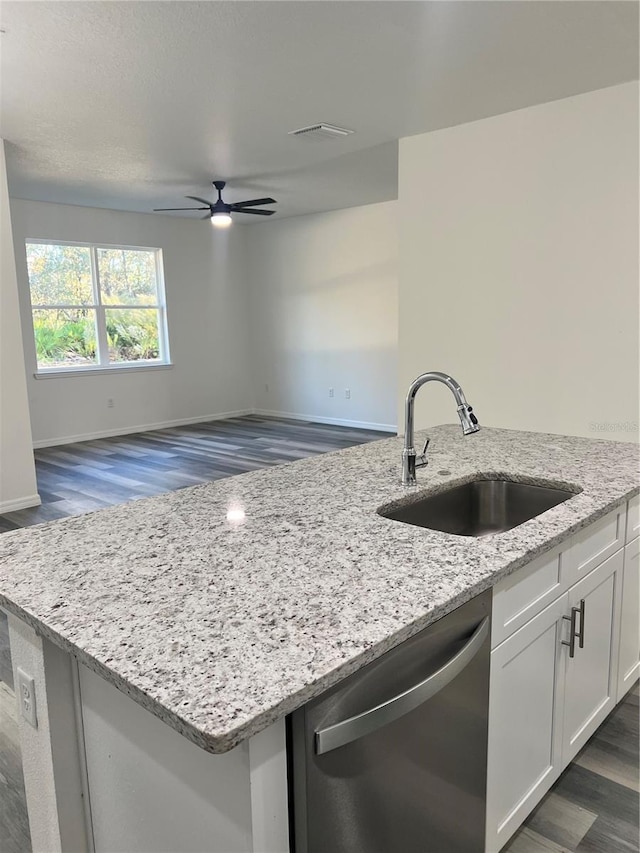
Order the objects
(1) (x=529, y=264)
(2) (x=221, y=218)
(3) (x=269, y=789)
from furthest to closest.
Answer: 1. (2) (x=221, y=218)
2. (1) (x=529, y=264)
3. (3) (x=269, y=789)

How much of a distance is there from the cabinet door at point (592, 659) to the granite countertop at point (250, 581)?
0.27 m

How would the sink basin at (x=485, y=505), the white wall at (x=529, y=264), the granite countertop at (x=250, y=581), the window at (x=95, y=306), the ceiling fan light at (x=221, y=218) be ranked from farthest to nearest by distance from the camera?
the window at (x=95, y=306) < the ceiling fan light at (x=221, y=218) < the white wall at (x=529, y=264) < the sink basin at (x=485, y=505) < the granite countertop at (x=250, y=581)

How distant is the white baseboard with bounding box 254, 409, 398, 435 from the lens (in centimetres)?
749

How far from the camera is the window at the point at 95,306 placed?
684 centimetres

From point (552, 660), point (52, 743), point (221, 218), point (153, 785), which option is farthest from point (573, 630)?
point (221, 218)

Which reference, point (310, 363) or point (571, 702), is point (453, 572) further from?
point (310, 363)

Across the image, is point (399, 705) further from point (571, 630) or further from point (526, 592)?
point (571, 630)

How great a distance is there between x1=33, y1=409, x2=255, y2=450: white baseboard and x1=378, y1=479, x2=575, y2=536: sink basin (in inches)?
241

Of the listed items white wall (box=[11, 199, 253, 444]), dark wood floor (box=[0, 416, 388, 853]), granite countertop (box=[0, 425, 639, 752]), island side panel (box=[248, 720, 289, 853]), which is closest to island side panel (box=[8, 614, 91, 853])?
granite countertop (box=[0, 425, 639, 752])

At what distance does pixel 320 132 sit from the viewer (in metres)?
4.30

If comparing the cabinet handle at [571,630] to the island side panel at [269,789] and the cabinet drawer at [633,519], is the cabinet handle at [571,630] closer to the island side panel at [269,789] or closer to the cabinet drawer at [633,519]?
the cabinet drawer at [633,519]

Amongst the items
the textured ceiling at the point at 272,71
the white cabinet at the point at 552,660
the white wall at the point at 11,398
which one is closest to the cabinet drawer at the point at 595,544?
the white cabinet at the point at 552,660

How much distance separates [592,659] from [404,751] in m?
0.99

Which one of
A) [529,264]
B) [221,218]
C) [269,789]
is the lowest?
[269,789]
